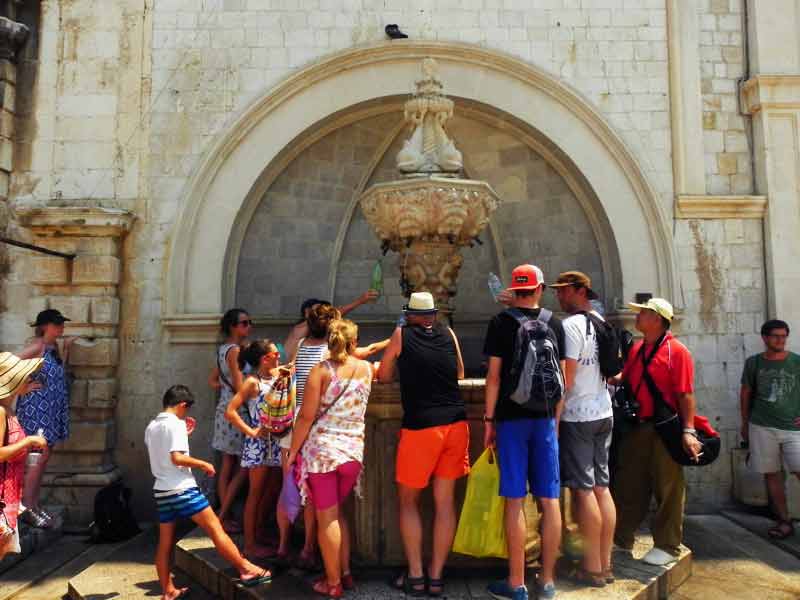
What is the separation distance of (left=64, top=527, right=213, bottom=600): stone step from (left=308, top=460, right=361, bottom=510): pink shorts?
1229mm

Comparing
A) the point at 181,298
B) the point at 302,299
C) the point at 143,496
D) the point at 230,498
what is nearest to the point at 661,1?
the point at 302,299

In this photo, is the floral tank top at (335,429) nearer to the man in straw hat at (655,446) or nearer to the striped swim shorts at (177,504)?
the striped swim shorts at (177,504)

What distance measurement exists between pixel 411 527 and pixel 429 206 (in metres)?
2.42

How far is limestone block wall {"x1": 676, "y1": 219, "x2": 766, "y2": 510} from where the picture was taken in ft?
20.5

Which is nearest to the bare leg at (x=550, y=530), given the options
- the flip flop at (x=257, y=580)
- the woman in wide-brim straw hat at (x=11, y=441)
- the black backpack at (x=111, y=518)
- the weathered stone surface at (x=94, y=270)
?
the flip flop at (x=257, y=580)

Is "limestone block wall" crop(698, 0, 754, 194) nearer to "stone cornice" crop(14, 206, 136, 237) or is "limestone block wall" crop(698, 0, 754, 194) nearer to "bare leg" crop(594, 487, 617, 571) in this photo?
"bare leg" crop(594, 487, 617, 571)

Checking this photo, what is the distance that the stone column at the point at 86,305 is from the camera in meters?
6.08

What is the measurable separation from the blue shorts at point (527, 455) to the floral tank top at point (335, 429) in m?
0.81

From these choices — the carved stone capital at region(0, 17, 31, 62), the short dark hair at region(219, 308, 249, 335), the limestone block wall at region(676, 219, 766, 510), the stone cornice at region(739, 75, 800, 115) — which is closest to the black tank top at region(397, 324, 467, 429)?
the short dark hair at region(219, 308, 249, 335)

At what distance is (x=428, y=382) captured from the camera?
11.1 ft

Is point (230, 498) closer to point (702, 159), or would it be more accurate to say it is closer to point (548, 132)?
point (548, 132)

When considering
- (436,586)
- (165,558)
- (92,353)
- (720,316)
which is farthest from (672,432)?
(92,353)

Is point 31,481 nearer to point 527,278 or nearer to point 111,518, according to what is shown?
point 111,518

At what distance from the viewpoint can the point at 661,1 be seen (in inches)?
266
